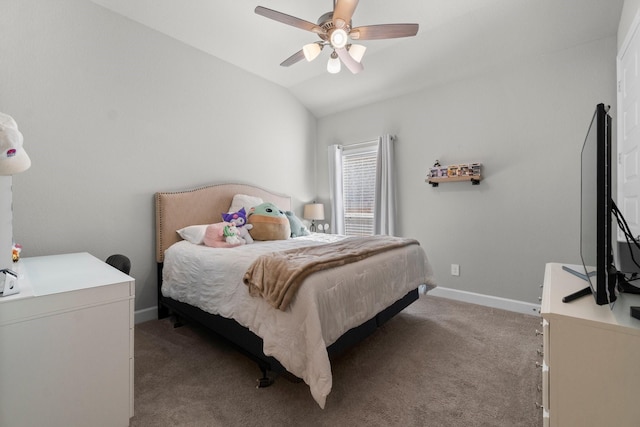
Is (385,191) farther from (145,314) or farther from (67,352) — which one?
(67,352)

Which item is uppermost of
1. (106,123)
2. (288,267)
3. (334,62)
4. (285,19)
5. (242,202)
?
(285,19)

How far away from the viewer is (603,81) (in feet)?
8.29

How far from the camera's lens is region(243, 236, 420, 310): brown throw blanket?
1553mm

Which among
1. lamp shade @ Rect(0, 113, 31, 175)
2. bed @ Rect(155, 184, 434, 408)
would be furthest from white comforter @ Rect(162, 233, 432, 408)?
lamp shade @ Rect(0, 113, 31, 175)

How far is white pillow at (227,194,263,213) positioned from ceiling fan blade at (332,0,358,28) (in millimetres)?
2026

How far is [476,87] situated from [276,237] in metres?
2.74

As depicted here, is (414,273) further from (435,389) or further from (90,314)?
(90,314)

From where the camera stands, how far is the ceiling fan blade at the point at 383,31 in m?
2.07

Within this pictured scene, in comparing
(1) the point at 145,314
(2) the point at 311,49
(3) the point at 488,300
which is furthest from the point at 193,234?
(3) the point at 488,300

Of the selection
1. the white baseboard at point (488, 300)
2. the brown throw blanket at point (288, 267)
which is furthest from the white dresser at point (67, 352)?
the white baseboard at point (488, 300)

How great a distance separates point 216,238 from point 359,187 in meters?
2.36

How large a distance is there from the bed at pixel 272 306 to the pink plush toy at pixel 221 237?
0.16 m

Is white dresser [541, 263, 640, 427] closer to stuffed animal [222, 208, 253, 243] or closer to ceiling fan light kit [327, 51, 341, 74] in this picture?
ceiling fan light kit [327, 51, 341, 74]

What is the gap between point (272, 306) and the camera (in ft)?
5.32
